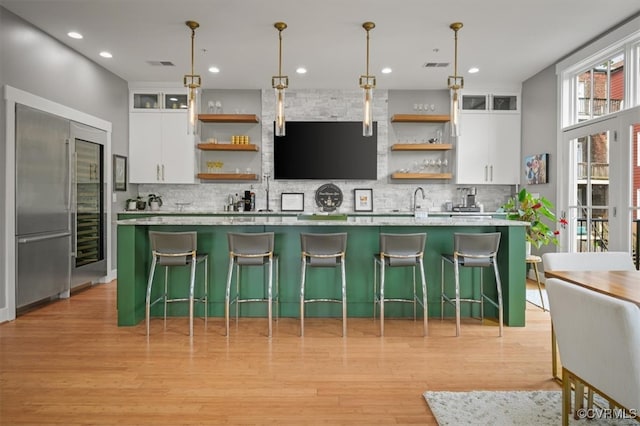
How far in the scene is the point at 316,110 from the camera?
7.01 meters

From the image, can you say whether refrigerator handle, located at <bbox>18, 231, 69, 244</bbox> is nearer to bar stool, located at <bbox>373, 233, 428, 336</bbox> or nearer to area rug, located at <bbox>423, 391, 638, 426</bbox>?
bar stool, located at <bbox>373, 233, 428, 336</bbox>

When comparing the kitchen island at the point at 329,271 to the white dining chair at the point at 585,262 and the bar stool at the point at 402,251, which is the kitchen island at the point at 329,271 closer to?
the bar stool at the point at 402,251

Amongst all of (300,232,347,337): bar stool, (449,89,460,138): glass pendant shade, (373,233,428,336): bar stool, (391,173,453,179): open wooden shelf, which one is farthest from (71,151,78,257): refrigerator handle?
(391,173,453,179): open wooden shelf

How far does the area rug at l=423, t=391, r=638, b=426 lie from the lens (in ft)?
7.17

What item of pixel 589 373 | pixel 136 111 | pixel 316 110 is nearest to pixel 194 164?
pixel 136 111

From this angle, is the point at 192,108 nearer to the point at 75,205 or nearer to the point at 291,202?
the point at 75,205

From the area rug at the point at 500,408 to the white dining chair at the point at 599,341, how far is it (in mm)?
344

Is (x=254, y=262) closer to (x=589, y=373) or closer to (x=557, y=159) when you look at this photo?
(x=589, y=373)

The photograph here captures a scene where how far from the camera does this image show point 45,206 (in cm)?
463

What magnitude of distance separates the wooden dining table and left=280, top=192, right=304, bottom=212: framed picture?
4915mm

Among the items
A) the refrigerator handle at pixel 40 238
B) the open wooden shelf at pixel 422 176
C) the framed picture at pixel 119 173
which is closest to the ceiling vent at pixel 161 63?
the framed picture at pixel 119 173

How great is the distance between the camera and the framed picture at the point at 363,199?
707cm

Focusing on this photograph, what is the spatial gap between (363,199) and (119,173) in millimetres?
3963

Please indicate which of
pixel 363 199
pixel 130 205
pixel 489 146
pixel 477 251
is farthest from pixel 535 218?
pixel 130 205
